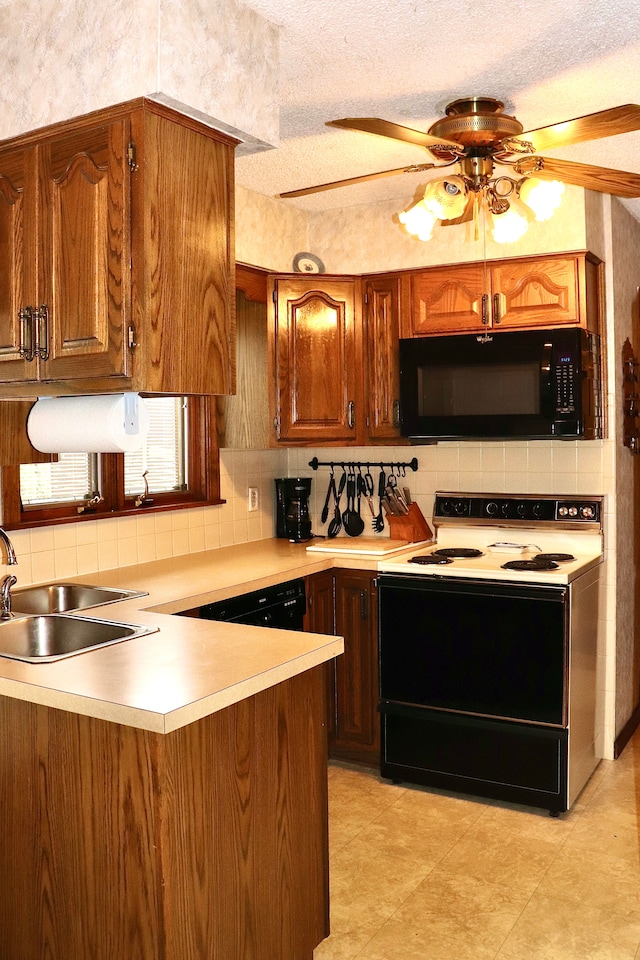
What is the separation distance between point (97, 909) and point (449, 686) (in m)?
1.83

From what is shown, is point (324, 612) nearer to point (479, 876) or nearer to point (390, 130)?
point (479, 876)

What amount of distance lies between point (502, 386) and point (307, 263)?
46.1 inches

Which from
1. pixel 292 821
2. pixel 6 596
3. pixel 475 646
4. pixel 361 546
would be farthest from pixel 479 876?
pixel 6 596

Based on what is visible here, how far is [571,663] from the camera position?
3.28 meters

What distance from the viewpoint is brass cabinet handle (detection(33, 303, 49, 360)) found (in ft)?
7.48

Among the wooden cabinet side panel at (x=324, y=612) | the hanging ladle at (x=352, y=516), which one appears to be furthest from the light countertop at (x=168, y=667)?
the hanging ladle at (x=352, y=516)

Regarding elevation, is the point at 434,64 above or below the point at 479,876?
above

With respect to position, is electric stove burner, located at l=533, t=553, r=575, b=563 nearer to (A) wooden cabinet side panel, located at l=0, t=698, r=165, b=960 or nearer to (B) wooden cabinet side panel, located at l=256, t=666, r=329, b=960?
(B) wooden cabinet side panel, located at l=256, t=666, r=329, b=960

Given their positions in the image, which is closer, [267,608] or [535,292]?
[267,608]

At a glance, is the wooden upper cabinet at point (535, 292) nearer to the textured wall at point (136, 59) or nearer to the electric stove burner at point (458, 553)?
the electric stove burner at point (458, 553)

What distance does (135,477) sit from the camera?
3666mm

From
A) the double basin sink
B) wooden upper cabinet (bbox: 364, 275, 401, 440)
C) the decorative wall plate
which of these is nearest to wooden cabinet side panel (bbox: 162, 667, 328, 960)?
the double basin sink

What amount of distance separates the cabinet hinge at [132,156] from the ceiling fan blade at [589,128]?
0.99 metres

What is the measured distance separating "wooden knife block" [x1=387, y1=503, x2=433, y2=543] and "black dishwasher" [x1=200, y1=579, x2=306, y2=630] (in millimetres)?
706
